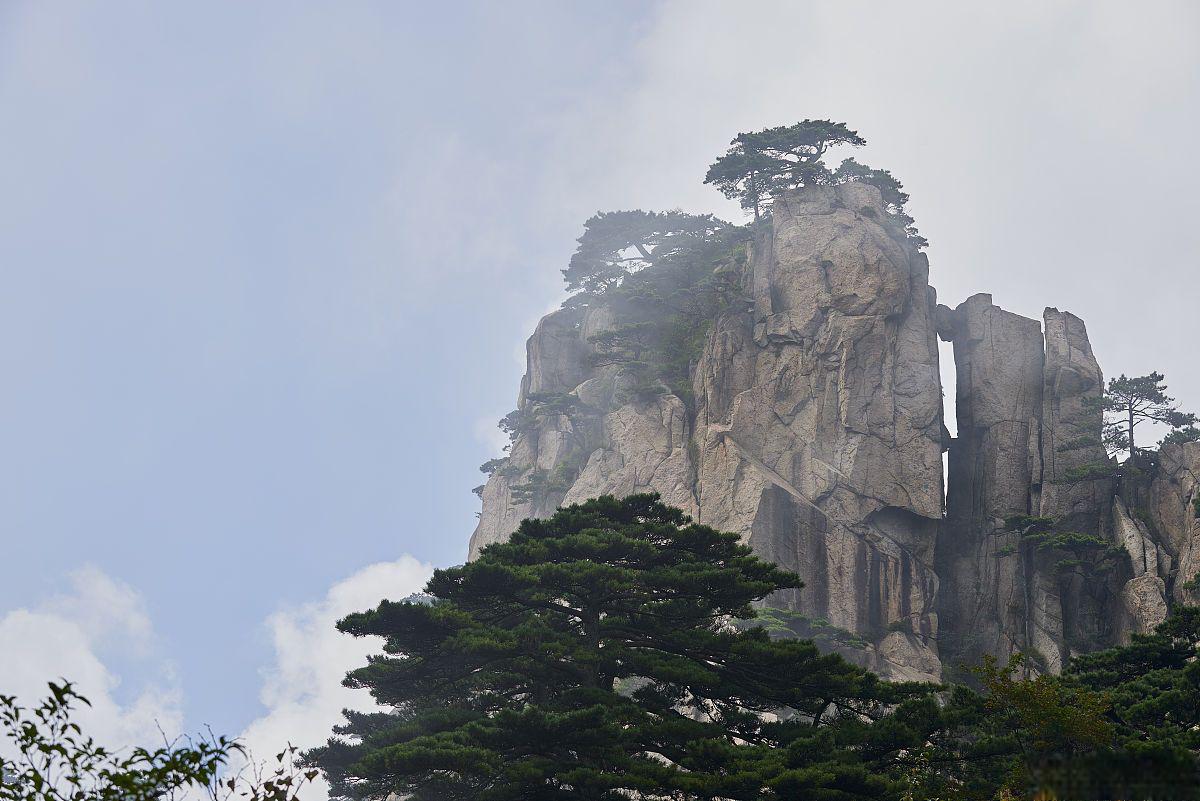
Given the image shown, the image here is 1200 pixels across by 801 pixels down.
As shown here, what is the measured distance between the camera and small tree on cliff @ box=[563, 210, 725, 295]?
223 feet

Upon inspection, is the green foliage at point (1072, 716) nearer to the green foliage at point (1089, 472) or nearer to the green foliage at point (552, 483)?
the green foliage at point (1089, 472)

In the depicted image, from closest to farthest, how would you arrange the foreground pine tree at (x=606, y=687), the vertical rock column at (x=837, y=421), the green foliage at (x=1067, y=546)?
the foreground pine tree at (x=606, y=687) < the green foliage at (x=1067, y=546) < the vertical rock column at (x=837, y=421)

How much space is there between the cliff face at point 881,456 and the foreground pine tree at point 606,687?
20025mm

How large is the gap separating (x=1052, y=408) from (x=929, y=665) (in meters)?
14.9

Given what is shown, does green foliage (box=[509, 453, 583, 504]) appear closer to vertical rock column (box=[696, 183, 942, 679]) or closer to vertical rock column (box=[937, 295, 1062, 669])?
vertical rock column (box=[696, 183, 942, 679])

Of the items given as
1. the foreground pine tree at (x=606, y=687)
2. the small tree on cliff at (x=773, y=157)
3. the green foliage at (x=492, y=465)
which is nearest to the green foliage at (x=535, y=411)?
the green foliage at (x=492, y=465)

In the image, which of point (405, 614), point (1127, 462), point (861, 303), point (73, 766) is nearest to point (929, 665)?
point (1127, 462)

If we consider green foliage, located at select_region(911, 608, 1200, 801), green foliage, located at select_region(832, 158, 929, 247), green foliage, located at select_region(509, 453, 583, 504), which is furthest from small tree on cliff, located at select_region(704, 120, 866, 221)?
green foliage, located at select_region(911, 608, 1200, 801)

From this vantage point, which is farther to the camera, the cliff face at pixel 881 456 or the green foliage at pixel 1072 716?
the cliff face at pixel 881 456

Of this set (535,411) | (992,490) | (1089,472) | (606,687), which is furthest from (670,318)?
(606,687)

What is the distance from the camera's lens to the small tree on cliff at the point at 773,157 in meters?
63.9

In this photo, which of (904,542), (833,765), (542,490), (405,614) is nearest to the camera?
(833,765)

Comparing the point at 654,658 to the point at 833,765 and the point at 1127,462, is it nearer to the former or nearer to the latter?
the point at 833,765

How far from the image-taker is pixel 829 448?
173ft
